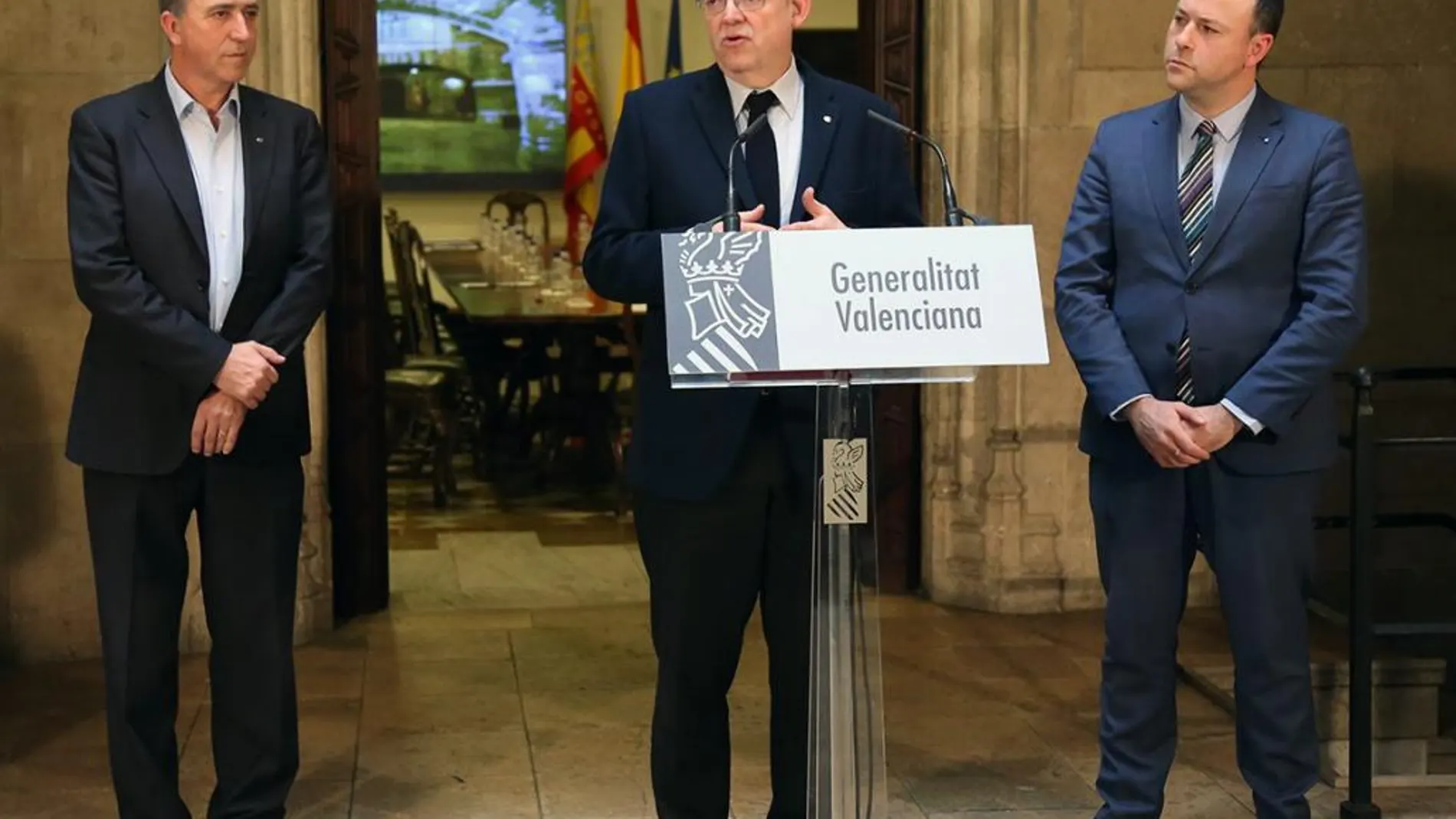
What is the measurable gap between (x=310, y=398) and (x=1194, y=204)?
10.6ft

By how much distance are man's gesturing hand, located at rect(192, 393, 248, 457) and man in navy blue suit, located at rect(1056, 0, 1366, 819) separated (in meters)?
1.67

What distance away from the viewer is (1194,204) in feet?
12.4

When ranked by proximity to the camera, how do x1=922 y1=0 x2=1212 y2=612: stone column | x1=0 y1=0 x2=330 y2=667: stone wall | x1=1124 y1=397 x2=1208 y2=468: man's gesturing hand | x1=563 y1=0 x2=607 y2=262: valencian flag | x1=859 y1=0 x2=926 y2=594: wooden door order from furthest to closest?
x1=563 y1=0 x2=607 y2=262: valencian flag, x1=859 y1=0 x2=926 y2=594: wooden door, x1=922 y1=0 x2=1212 y2=612: stone column, x1=0 y1=0 x2=330 y2=667: stone wall, x1=1124 y1=397 x2=1208 y2=468: man's gesturing hand

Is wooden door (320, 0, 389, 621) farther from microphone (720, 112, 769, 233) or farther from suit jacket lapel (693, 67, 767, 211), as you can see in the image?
microphone (720, 112, 769, 233)

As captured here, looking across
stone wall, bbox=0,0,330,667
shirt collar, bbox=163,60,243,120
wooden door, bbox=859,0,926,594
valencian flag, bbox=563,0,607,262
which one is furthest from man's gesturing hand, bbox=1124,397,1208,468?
valencian flag, bbox=563,0,607,262

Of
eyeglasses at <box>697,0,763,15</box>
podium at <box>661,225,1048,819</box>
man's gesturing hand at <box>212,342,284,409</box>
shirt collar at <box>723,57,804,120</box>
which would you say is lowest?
man's gesturing hand at <box>212,342,284,409</box>

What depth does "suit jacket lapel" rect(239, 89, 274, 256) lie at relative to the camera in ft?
12.5

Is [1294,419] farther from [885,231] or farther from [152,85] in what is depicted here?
[152,85]

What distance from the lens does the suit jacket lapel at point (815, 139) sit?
11.6 ft

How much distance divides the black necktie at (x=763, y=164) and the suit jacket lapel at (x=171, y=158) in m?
1.12

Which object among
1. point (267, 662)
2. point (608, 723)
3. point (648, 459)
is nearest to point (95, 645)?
point (608, 723)

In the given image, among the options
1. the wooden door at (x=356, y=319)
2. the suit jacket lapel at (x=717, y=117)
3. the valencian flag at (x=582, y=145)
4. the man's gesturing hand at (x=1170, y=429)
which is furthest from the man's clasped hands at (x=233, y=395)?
the valencian flag at (x=582, y=145)

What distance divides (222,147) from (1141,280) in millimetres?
1880

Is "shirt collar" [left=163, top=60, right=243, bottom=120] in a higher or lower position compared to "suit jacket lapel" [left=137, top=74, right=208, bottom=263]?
higher
